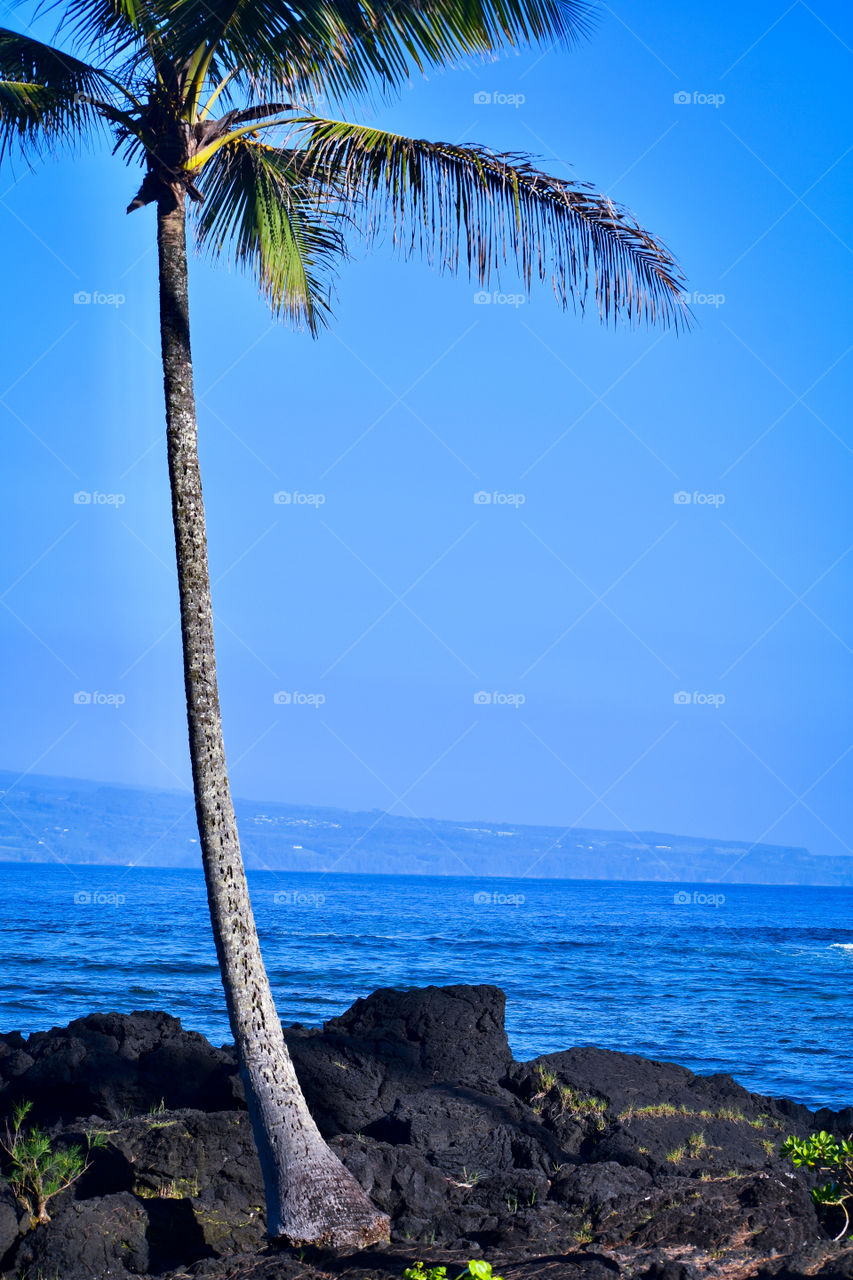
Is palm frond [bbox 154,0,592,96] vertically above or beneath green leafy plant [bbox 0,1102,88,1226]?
above

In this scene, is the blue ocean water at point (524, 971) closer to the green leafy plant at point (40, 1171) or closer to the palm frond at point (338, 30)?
the green leafy plant at point (40, 1171)

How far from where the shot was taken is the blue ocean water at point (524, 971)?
2395 centimetres

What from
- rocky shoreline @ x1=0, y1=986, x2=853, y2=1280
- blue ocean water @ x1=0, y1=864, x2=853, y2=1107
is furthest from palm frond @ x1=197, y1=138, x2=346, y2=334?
blue ocean water @ x1=0, y1=864, x2=853, y2=1107

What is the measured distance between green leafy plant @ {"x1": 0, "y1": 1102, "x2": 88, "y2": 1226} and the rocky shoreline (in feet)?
0.37

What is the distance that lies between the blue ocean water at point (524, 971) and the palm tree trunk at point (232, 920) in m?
14.3

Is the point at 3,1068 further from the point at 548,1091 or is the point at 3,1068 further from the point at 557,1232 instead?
the point at 557,1232

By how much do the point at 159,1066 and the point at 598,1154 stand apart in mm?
4328

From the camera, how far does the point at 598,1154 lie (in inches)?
346

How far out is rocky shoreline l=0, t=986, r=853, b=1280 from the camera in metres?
6.25

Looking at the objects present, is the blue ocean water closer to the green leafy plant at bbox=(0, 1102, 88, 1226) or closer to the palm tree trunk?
the green leafy plant at bbox=(0, 1102, 88, 1226)

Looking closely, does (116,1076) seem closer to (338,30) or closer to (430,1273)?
(430,1273)

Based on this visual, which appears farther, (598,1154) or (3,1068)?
(3,1068)

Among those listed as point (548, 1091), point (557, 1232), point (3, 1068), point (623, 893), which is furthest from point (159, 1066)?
point (623, 893)

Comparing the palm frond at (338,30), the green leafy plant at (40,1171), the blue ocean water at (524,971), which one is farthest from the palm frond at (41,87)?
the blue ocean water at (524,971)
